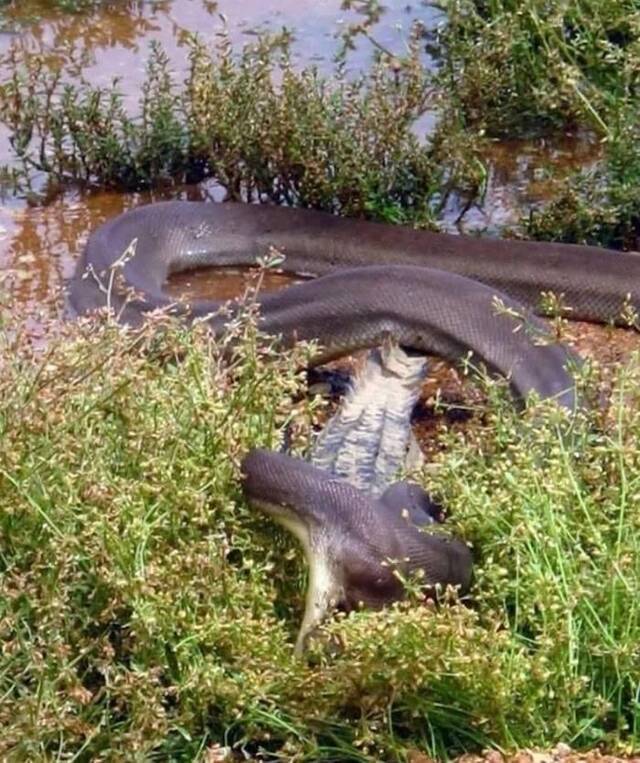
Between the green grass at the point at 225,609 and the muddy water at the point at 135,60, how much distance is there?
312 cm

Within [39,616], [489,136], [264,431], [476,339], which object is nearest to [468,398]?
[476,339]

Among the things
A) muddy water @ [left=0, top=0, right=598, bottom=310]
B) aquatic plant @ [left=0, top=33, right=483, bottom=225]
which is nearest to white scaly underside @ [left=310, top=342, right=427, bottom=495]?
aquatic plant @ [left=0, top=33, right=483, bottom=225]

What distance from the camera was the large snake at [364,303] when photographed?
4.38 meters

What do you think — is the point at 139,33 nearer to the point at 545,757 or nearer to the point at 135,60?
the point at 135,60

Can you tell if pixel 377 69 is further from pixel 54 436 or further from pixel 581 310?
pixel 54 436

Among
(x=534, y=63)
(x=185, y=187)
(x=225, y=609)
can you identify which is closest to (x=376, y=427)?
(x=225, y=609)

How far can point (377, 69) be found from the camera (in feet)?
25.5

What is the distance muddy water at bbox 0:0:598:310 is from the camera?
7906 millimetres

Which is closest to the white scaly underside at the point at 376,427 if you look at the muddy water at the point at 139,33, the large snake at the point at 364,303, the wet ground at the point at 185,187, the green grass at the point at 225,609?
the wet ground at the point at 185,187

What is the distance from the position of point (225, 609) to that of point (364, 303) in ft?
8.58

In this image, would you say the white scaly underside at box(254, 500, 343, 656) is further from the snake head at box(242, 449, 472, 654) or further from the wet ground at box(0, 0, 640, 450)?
the wet ground at box(0, 0, 640, 450)

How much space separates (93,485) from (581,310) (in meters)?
3.66

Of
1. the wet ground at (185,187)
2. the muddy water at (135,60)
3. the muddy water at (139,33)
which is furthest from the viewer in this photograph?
the muddy water at (139,33)

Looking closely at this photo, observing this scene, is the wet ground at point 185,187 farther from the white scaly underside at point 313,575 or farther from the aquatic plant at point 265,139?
the white scaly underside at point 313,575
